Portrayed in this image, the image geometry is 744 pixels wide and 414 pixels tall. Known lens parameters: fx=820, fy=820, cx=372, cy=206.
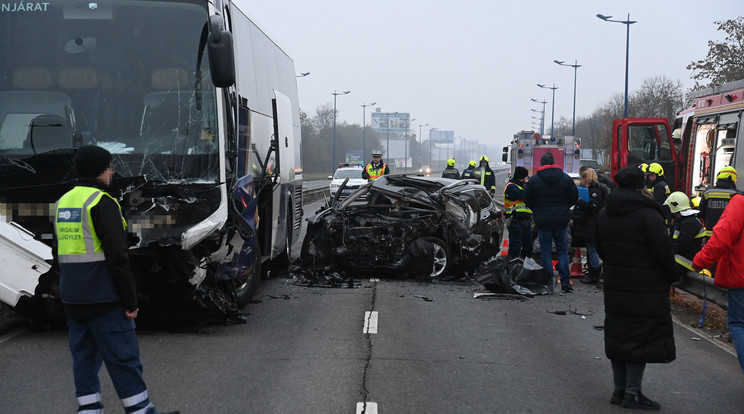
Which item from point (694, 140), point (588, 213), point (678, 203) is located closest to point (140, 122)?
point (678, 203)

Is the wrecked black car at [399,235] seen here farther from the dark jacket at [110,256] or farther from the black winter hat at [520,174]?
the dark jacket at [110,256]

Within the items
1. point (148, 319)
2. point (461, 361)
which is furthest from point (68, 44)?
point (461, 361)

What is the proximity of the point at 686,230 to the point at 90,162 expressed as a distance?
6.60 meters

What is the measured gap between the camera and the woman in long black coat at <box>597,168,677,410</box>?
581 centimetres

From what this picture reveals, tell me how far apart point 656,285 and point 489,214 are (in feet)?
24.6

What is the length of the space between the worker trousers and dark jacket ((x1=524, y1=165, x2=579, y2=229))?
25.4ft

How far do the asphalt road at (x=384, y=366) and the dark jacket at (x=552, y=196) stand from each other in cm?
185

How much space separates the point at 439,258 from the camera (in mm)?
12289

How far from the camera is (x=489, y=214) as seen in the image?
525 inches

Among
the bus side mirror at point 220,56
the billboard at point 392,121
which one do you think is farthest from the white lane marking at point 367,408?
the billboard at point 392,121

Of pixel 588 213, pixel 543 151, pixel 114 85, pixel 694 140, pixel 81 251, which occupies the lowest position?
pixel 588 213

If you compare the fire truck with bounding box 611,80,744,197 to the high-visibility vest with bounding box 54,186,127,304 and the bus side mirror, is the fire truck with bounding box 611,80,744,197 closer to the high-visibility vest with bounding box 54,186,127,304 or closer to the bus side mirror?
the bus side mirror

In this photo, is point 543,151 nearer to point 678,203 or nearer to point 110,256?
point 678,203

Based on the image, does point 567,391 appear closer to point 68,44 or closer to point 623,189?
point 623,189
